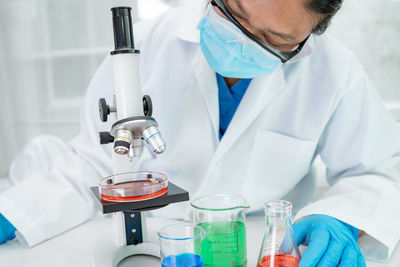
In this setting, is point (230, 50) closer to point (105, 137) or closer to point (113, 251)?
point (105, 137)

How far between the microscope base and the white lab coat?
1.09 ft

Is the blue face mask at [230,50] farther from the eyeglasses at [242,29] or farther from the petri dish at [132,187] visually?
the petri dish at [132,187]

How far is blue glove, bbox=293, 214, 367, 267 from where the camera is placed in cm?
95

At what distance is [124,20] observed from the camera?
89 cm

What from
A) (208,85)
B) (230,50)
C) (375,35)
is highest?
(375,35)

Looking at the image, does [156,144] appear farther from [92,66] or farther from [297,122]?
[92,66]

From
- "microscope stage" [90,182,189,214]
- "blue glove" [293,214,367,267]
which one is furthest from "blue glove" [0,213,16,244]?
"blue glove" [293,214,367,267]

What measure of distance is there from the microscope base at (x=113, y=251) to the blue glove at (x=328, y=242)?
0.41 meters

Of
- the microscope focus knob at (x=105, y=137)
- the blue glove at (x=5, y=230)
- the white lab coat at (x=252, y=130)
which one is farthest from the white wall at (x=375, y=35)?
the blue glove at (x=5, y=230)

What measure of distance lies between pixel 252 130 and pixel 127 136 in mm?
683

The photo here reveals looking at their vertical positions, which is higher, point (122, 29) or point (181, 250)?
point (122, 29)

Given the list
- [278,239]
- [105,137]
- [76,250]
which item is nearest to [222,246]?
[278,239]

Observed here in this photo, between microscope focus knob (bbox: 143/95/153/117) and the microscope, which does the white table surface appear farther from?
microscope focus knob (bbox: 143/95/153/117)

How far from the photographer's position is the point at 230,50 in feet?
3.84
